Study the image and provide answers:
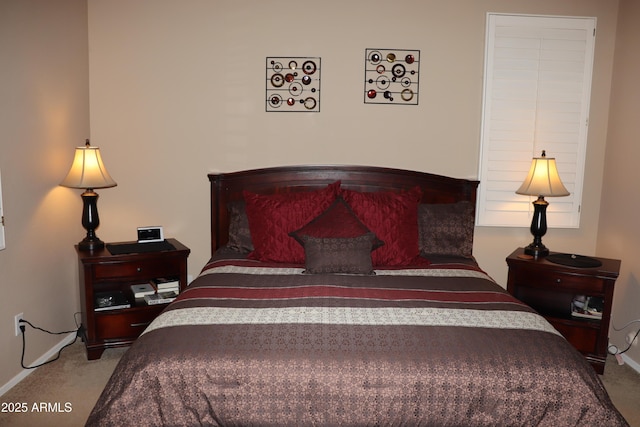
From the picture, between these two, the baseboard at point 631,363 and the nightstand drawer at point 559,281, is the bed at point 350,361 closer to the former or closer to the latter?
the nightstand drawer at point 559,281

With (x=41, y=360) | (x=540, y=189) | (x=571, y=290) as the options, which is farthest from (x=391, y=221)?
(x=41, y=360)

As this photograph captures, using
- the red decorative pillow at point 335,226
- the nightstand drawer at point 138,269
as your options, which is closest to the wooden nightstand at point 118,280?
the nightstand drawer at point 138,269

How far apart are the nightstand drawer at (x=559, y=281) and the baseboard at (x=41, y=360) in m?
2.96

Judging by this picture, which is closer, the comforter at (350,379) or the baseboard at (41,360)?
the comforter at (350,379)

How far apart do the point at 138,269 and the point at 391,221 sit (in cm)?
162

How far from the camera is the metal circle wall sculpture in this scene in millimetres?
3650

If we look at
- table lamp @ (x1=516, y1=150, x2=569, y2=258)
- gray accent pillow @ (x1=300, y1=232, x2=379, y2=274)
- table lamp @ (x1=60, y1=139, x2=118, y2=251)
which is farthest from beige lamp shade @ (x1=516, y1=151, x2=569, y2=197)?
table lamp @ (x1=60, y1=139, x2=118, y2=251)

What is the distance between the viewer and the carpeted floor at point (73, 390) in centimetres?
254

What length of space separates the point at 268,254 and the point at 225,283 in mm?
556

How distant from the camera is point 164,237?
3.78m

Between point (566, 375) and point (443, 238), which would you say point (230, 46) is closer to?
point (443, 238)

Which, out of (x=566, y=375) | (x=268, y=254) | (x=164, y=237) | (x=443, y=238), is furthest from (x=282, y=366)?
(x=164, y=237)

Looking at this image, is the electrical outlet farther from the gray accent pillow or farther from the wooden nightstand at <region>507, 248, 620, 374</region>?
the wooden nightstand at <region>507, 248, 620, 374</region>

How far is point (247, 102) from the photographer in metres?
3.69
